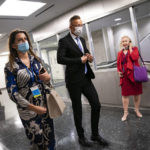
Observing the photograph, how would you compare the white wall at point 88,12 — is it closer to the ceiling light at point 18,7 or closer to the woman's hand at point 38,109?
the ceiling light at point 18,7

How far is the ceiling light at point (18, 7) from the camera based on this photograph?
11.3 ft

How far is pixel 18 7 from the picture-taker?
375 centimetres

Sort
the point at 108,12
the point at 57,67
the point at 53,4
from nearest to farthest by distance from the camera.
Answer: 1. the point at 108,12
2. the point at 53,4
3. the point at 57,67

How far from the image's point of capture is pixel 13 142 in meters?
2.76

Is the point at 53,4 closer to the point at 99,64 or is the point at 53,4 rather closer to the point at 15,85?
the point at 99,64

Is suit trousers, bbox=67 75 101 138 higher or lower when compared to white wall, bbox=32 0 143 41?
lower

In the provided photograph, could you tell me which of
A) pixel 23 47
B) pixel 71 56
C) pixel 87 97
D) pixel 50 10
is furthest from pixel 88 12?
pixel 23 47

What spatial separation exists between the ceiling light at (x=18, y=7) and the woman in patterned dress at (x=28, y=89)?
2.37m

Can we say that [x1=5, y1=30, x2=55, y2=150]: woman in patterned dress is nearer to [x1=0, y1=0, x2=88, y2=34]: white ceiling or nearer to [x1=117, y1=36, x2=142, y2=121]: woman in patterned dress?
[x1=117, y1=36, x2=142, y2=121]: woman in patterned dress

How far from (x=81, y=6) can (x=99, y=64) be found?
5.01ft

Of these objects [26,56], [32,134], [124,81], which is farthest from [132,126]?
[26,56]

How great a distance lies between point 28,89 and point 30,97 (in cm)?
7

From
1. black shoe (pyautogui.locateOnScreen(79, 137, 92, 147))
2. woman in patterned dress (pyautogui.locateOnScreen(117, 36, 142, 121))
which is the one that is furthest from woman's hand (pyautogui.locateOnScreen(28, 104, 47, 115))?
woman in patterned dress (pyautogui.locateOnScreen(117, 36, 142, 121))

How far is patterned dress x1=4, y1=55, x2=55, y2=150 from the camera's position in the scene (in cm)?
134
